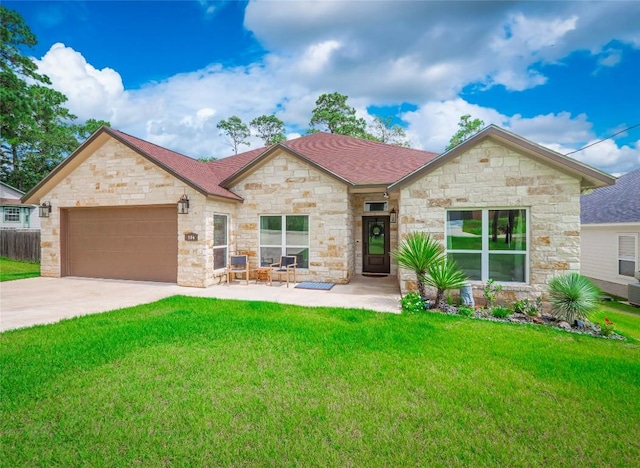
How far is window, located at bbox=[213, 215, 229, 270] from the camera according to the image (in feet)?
33.2

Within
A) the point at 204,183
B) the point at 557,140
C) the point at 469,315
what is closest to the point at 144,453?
the point at 469,315

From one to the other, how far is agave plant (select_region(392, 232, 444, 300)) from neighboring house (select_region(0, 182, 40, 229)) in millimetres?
30002

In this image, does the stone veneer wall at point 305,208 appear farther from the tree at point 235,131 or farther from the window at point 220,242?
the tree at point 235,131

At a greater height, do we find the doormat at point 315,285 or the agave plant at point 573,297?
the agave plant at point 573,297

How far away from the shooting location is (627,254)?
39.4 feet

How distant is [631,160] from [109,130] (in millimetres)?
35548

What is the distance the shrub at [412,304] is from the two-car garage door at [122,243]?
740 cm

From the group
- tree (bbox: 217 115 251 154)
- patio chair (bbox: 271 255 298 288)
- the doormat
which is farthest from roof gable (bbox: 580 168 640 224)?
tree (bbox: 217 115 251 154)

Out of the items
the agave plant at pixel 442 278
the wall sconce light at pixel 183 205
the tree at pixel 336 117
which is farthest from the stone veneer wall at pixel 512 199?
the tree at pixel 336 117

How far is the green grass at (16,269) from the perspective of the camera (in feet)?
38.5

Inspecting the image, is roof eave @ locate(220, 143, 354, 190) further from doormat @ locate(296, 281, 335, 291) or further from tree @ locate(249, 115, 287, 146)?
tree @ locate(249, 115, 287, 146)

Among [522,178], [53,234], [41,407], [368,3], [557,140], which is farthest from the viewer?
[557,140]

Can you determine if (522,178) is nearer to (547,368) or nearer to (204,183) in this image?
(547,368)

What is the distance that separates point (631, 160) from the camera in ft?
81.5
